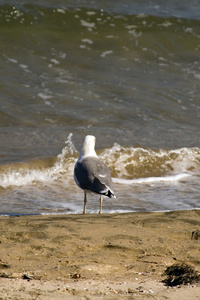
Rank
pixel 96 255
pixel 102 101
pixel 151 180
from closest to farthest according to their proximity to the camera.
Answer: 1. pixel 96 255
2. pixel 151 180
3. pixel 102 101

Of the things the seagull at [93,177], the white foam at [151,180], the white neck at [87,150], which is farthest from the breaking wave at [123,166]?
the seagull at [93,177]

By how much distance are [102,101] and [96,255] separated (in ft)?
23.2

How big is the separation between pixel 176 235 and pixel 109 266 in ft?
3.17

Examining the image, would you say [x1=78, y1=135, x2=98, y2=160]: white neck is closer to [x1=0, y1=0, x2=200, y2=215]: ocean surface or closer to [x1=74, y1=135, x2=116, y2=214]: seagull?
[x1=74, y1=135, x2=116, y2=214]: seagull

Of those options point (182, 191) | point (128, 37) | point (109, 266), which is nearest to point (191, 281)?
point (109, 266)

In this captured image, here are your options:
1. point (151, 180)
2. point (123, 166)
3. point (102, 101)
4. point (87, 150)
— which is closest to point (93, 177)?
point (87, 150)

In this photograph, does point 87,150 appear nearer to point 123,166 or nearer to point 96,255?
point 123,166

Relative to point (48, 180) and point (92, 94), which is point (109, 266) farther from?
point (92, 94)

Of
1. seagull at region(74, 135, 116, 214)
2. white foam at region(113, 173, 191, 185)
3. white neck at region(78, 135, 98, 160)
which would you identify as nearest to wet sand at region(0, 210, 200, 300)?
seagull at region(74, 135, 116, 214)

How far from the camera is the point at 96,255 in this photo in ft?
14.1

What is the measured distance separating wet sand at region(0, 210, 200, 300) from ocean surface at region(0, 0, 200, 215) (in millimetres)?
1526

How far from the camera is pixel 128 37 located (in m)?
14.5

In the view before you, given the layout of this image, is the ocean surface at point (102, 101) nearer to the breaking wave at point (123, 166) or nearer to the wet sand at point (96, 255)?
the breaking wave at point (123, 166)

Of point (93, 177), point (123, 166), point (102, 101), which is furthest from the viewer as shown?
point (102, 101)
